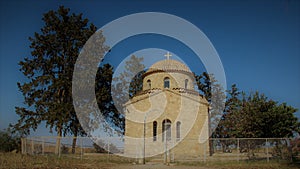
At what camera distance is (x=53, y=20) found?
2952 centimetres

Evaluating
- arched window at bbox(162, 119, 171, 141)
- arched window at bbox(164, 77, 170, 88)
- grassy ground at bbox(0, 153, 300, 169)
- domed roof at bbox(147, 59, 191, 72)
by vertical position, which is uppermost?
domed roof at bbox(147, 59, 191, 72)

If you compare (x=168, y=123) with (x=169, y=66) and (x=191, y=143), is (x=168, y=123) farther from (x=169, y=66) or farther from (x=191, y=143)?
(x=169, y=66)

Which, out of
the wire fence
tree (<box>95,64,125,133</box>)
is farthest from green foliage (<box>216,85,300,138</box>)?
tree (<box>95,64,125,133</box>)

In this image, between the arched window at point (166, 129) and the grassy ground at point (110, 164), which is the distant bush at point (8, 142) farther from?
the arched window at point (166, 129)

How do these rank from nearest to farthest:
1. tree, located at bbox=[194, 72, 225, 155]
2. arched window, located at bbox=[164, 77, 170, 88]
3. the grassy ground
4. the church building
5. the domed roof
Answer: the grassy ground
the church building
arched window, located at bbox=[164, 77, 170, 88]
the domed roof
tree, located at bbox=[194, 72, 225, 155]

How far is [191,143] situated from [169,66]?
8.19 metres

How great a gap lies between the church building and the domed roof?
8.47 ft

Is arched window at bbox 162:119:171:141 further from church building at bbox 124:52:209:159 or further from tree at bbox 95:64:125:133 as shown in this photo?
tree at bbox 95:64:125:133

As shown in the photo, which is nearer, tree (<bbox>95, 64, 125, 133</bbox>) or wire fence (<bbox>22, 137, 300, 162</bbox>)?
wire fence (<bbox>22, 137, 300, 162</bbox>)

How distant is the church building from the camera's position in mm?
21234

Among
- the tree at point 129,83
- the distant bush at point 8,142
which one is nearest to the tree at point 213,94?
the tree at point 129,83

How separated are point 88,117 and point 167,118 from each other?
10261 mm

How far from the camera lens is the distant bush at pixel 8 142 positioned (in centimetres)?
2552

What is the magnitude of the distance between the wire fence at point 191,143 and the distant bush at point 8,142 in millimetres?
4800
